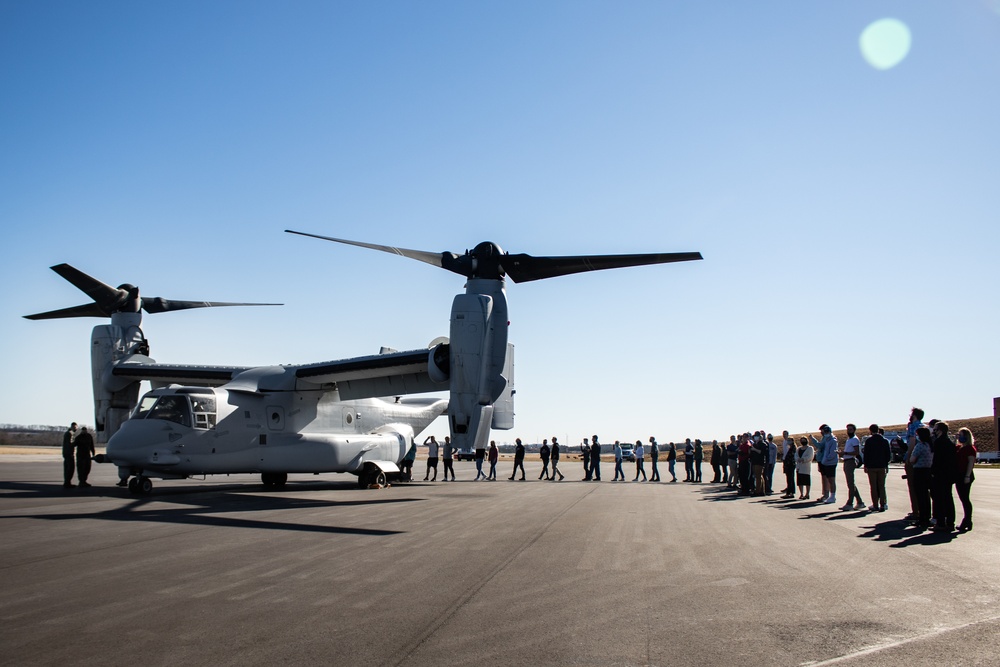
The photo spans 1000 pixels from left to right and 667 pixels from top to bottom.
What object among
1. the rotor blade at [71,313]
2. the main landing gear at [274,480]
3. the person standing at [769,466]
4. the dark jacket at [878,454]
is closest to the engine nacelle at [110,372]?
the rotor blade at [71,313]

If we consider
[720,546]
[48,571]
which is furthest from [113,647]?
[720,546]

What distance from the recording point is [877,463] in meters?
14.6

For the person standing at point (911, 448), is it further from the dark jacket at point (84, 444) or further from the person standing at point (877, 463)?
the dark jacket at point (84, 444)

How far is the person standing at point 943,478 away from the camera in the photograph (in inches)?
443

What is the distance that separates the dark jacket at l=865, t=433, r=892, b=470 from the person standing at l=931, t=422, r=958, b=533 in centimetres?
306

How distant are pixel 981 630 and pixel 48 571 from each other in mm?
8366

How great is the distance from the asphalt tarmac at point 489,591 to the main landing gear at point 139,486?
Answer: 376 centimetres

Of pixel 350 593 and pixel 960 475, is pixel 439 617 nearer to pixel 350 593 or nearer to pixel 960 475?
pixel 350 593

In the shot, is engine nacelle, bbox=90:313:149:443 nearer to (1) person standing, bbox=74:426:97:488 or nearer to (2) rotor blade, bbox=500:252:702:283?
(1) person standing, bbox=74:426:97:488

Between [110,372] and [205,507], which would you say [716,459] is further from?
[110,372]

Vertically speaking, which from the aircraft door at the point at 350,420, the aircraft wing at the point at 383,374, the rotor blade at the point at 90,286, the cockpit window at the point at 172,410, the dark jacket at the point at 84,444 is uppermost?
the rotor blade at the point at 90,286

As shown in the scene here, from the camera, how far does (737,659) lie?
466 cm

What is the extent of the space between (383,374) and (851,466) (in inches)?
450

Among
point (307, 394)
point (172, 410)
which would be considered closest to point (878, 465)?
point (307, 394)
